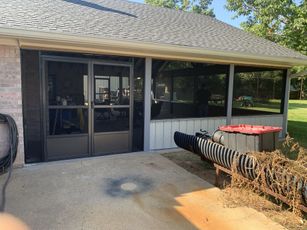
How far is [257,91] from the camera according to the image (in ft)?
24.6

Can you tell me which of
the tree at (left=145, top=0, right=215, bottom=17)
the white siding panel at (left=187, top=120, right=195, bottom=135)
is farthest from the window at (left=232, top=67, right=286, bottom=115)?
the tree at (left=145, top=0, right=215, bottom=17)

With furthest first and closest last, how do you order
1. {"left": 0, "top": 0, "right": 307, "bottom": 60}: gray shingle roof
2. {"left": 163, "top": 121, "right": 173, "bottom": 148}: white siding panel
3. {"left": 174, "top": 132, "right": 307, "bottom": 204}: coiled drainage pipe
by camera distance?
{"left": 163, "top": 121, "right": 173, "bottom": 148}: white siding panel
{"left": 0, "top": 0, "right": 307, "bottom": 60}: gray shingle roof
{"left": 174, "top": 132, "right": 307, "bottom": 204}: coiled drainage pipe

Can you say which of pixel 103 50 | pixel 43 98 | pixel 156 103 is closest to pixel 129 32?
pixel 103 50

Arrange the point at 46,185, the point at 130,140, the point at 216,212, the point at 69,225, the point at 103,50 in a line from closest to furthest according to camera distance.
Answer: the point at 69,225 < the point at 216,212 < the point at 46,185 < the point at 103,50 < the point at 130,140

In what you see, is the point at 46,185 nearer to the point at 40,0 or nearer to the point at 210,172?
the point at 210,172

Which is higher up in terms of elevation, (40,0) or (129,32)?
(40,0)

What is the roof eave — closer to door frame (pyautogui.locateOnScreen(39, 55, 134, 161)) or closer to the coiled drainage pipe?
door frame (pyautogui.locateOnScreen(39, 55, 134, 161))

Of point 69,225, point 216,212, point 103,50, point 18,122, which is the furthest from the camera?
point 103,50

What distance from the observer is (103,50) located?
16.7 feet

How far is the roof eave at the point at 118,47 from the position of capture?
4070 millimetres

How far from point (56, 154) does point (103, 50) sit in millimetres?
2351

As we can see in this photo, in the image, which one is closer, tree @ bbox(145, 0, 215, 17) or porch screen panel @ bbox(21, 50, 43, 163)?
porch screen panel @ bbox(21, 50, 43, 163)

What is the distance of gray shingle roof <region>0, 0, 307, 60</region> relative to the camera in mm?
4500

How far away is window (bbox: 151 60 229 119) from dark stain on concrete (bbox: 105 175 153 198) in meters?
2.13
